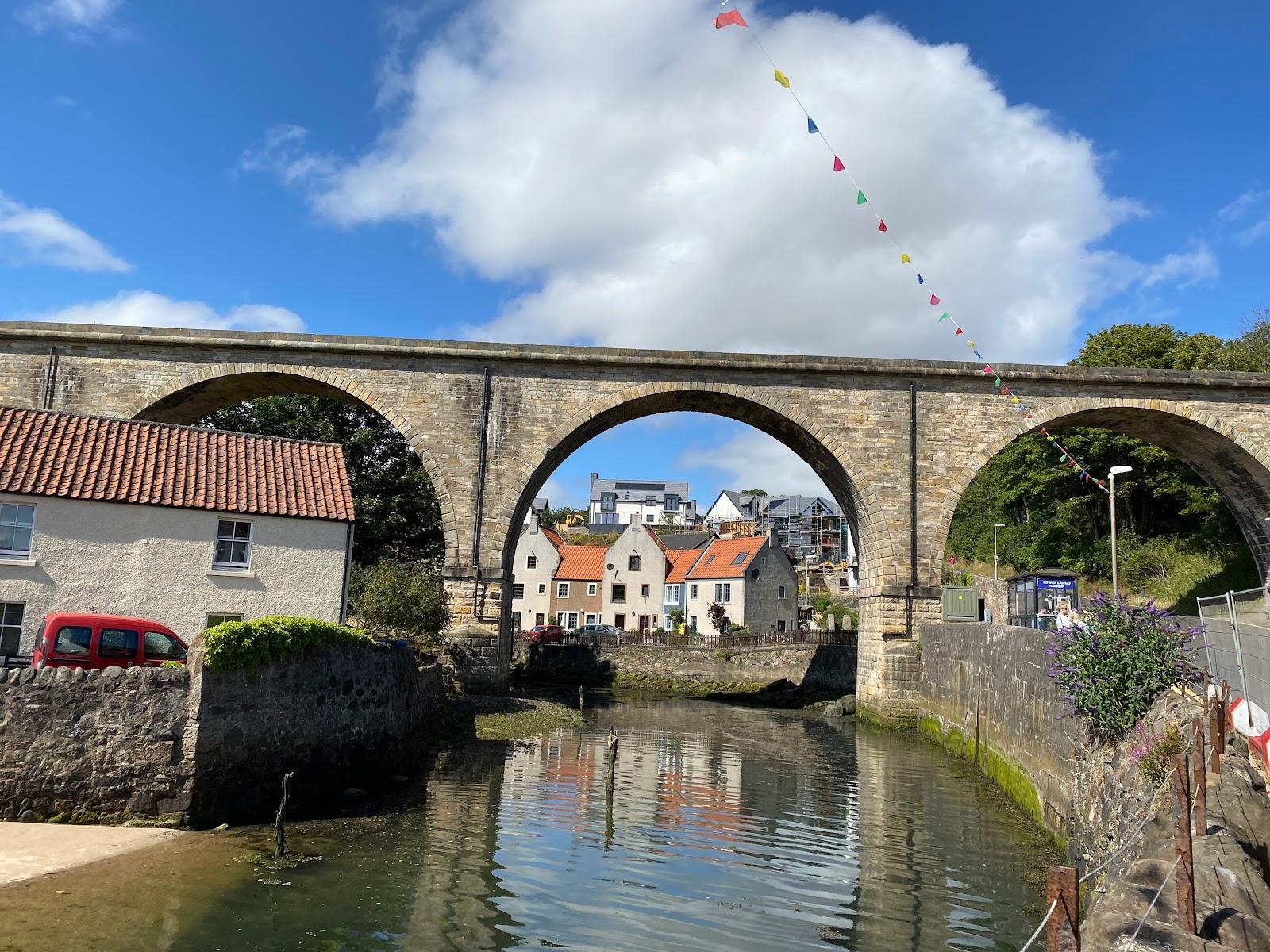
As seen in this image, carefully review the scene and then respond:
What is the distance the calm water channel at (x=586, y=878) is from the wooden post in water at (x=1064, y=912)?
13.8 feet

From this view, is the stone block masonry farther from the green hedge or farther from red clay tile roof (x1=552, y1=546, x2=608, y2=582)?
red clay tile roof (x1=552, y1=546, x2=608, y2=582)

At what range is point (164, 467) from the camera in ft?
52.9

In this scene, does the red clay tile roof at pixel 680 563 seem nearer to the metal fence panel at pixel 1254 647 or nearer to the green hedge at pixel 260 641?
the green hedge at pixel 260 641

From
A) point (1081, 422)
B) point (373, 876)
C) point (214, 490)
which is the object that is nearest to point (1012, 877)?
point (373, 876)

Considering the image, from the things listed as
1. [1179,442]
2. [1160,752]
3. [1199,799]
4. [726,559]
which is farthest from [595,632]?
[1199,799]

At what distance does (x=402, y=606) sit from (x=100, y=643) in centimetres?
1333

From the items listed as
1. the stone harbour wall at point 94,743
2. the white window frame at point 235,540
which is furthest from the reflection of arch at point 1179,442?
the stone harbour wall at point 94,743

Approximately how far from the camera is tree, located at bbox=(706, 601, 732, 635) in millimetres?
53188

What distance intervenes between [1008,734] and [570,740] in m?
9.49

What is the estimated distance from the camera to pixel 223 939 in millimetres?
7359

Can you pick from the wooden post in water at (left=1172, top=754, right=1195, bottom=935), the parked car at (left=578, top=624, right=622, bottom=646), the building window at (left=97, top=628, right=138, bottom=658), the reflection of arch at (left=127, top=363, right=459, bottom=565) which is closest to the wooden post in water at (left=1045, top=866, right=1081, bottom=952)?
the wooden post in water at (left=1172, top=754, right=1195, bottom=935)

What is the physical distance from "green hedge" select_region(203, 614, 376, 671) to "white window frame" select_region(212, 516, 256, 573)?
3550 millimetres

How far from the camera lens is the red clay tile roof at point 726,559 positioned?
179 ft

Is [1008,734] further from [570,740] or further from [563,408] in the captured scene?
[563,408]
